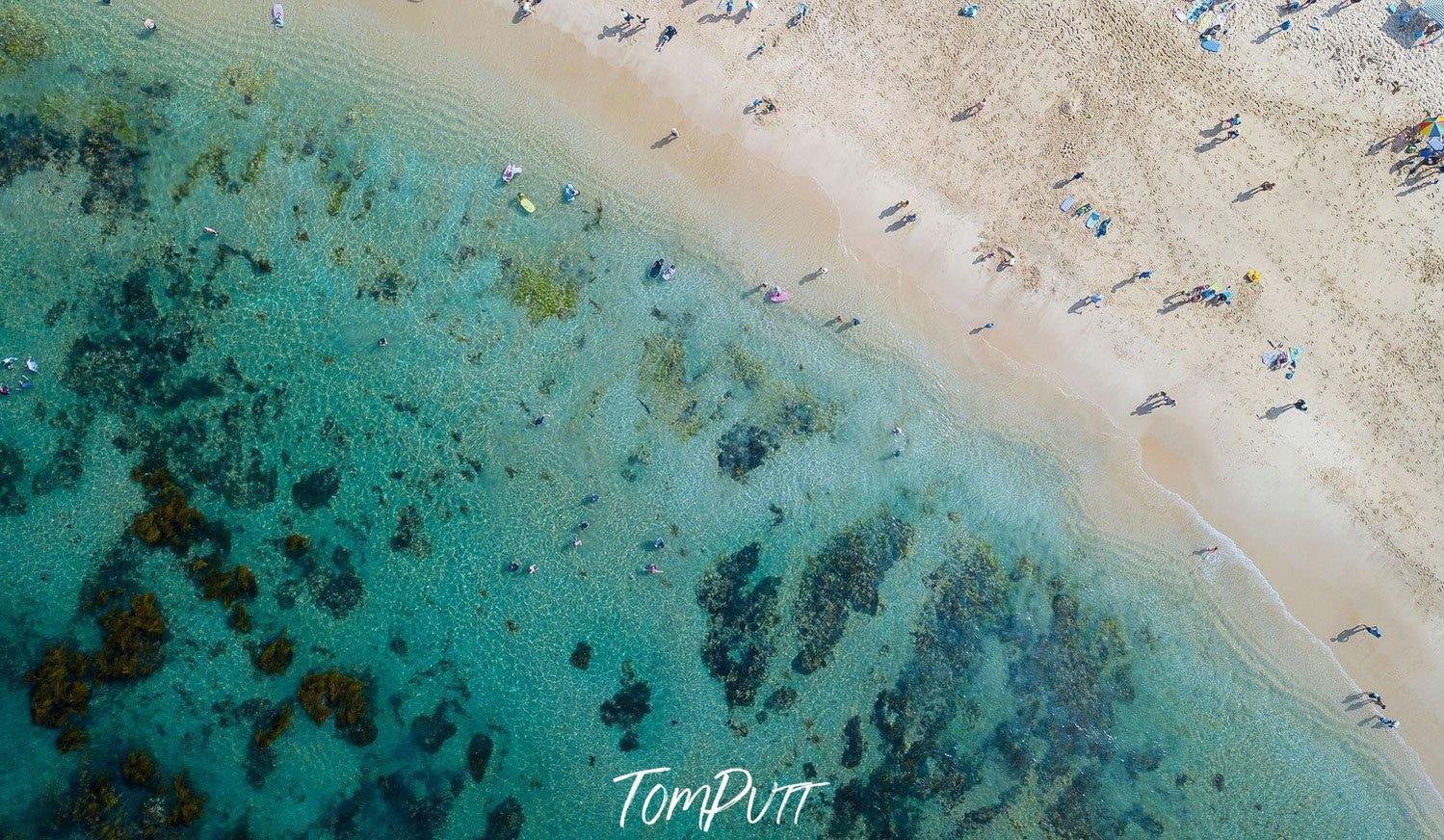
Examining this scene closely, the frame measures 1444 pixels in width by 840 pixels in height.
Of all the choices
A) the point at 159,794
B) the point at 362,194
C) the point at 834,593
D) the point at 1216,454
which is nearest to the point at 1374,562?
the point at 1216,454

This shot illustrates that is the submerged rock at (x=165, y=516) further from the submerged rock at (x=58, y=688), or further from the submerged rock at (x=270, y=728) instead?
the submerged rock at (x=270, y=728)

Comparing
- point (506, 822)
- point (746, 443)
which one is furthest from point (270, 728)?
point (746, 443)

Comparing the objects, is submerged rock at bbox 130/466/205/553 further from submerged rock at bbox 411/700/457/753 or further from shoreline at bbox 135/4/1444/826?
shoreline at bbox 135/4/1444/826

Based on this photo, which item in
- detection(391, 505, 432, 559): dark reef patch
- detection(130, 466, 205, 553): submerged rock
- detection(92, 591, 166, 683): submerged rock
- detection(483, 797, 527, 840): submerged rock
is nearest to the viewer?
detection(92, 591, 166, 683): submerged rock

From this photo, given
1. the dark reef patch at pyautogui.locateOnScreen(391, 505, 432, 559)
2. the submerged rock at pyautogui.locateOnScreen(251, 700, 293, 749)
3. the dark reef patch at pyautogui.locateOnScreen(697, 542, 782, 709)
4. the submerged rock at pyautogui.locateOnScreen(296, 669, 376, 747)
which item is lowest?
the submerged rock at pyautogui.locateOnScreen(251, 700, 293, 749)

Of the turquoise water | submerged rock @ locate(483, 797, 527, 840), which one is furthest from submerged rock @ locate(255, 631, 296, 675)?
submerged rock @ locate(483, 797, 527, 840)

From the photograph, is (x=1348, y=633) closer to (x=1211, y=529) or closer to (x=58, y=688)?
(x=1211, y=529)

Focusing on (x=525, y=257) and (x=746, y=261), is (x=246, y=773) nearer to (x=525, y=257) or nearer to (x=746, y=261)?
(x=525, y=257)

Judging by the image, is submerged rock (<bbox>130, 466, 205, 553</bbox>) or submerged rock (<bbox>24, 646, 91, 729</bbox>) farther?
submerged rock (<bbox>130, 466, 205, 553</bbox>)
